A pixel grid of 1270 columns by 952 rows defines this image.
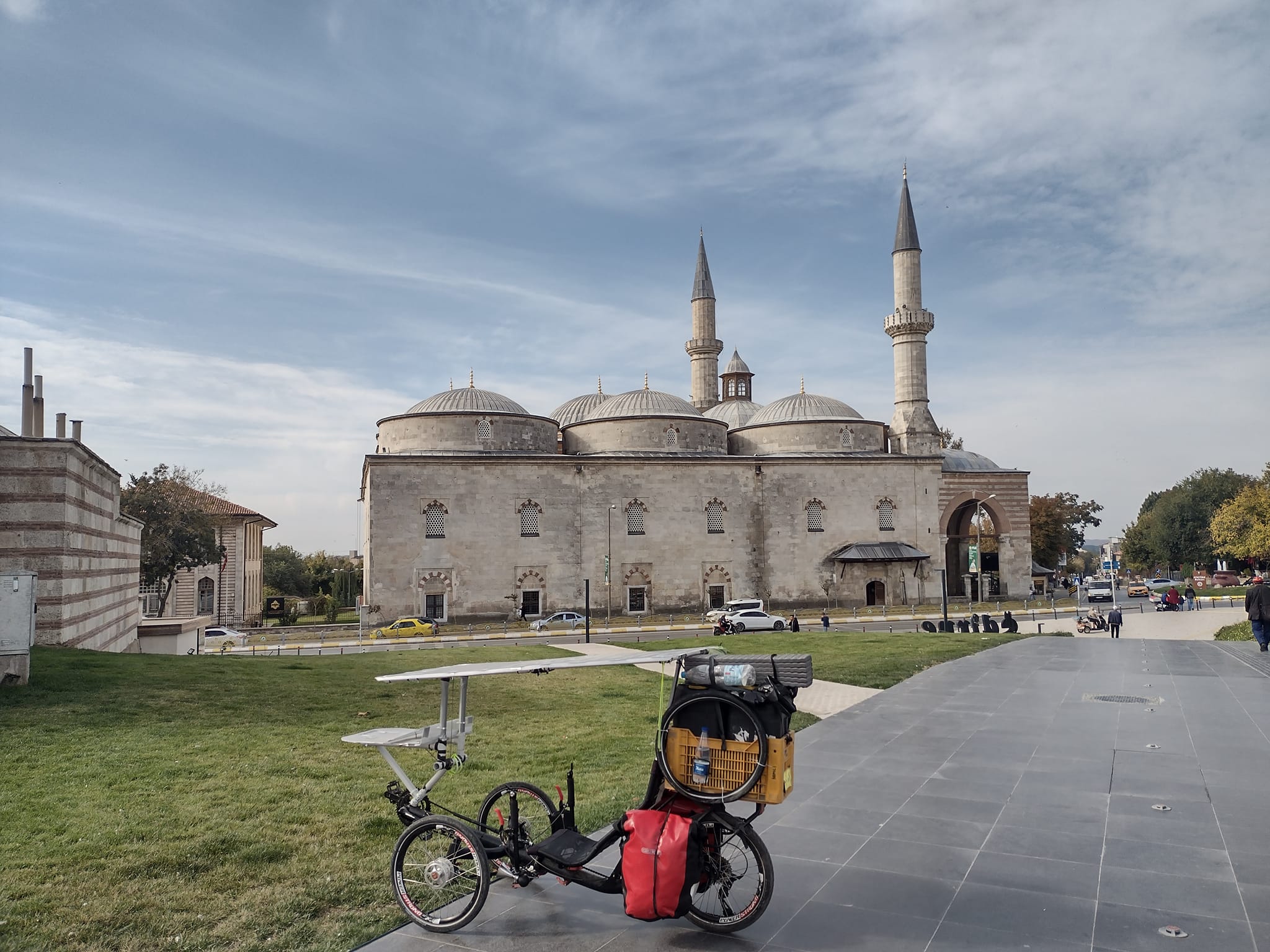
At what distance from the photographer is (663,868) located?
169 inches

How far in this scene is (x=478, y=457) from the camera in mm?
37094

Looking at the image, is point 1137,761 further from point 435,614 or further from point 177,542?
point 177,542

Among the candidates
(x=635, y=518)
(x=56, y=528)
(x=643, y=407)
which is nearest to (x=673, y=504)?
(x=635, y=518)

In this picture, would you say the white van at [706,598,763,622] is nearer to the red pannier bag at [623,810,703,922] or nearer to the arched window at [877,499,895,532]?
the arched window at [877,499,895,532]

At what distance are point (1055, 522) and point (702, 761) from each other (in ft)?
226

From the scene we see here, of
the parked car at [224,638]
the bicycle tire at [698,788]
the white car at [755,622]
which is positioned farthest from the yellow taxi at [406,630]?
the bicycle tire at [698,788]

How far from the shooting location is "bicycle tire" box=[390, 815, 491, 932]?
4.42 metres

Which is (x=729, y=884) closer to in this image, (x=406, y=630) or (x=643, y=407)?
(x=406, y=630)

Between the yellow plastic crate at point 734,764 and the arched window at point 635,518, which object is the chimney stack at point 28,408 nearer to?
the yellow plastic crate at point 734,764

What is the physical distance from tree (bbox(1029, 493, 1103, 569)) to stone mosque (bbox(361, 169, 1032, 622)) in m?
21.7

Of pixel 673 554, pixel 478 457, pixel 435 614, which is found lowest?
pixel 435 614

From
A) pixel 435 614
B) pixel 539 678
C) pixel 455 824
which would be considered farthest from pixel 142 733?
pixel 435 614

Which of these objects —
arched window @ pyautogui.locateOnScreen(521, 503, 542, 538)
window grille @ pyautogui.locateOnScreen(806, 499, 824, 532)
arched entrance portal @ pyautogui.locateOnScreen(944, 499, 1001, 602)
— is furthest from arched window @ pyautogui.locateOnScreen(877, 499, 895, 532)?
arched window @ pyautogui.locateOnScreen(521, 503, 542, 538)

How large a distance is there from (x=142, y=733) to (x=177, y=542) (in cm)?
2850
